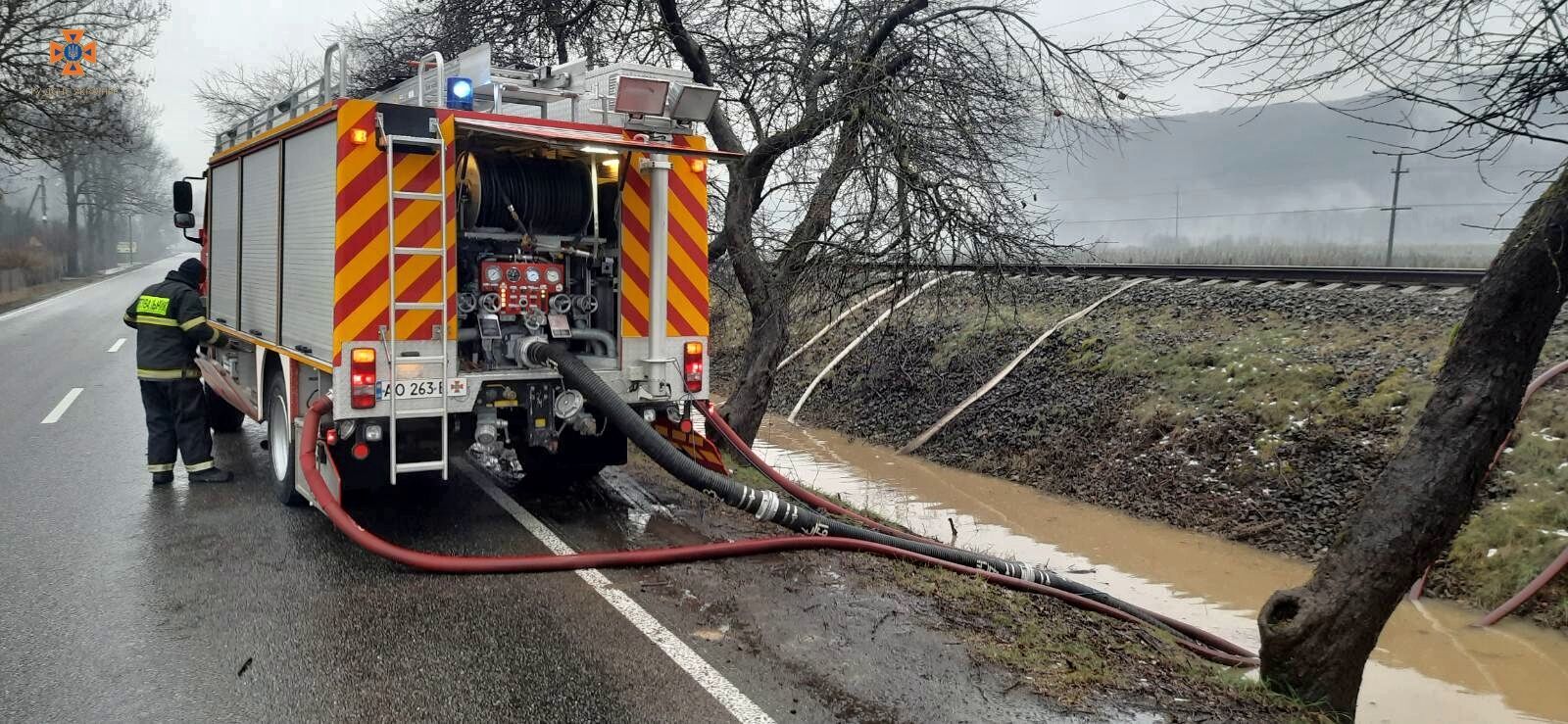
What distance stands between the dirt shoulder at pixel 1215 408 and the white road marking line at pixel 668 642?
4068 mm

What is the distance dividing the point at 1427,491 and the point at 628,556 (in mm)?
3850

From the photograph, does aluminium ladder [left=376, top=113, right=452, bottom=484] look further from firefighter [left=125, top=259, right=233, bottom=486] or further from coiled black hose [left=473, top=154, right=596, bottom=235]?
firefighter [left=125, top=259, right=233, bottom=486]

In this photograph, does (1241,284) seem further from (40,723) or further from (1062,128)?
(40,723)

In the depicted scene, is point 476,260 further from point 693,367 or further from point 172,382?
point 172,382

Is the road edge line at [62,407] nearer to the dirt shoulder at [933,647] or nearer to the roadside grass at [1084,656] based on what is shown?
the dirt shoulder at [933,647]

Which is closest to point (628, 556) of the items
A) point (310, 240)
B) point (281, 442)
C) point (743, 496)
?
point (743, 496)

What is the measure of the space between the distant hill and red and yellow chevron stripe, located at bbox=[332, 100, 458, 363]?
36165 millimetres

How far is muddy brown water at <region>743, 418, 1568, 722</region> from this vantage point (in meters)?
6.32

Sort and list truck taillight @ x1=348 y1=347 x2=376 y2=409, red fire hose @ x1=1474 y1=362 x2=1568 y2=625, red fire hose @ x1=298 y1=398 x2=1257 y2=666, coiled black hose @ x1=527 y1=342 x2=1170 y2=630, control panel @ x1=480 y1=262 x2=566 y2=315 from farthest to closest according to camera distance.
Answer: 1. red fire hose @ x1=1474 y1=362 x2=1568 y2=625
2. control panel @ x1=480 y1=262 x2=566 y2=315
3. coiled black hose @ x1=527 y1=342 x2=1170 y2=630
4. truck taillight @ x1=348 y1=347 x2=376 y2=409
5. red fire hose @ x1=298 y1=398 x2=1257 y2=666

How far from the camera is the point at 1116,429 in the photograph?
11133 millimetres

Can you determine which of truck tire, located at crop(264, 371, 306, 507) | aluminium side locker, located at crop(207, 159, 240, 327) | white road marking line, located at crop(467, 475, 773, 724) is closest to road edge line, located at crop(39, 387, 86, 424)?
aluminium side locker, located at crop(207, 159, 240, 327)

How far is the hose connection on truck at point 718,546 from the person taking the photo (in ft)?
18.5

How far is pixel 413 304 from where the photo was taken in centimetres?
600

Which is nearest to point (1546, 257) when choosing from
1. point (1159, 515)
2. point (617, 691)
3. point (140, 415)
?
point (617, 691)
